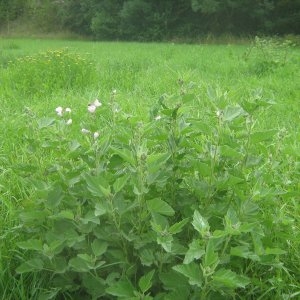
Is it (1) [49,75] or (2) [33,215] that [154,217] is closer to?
(2) [33,215]

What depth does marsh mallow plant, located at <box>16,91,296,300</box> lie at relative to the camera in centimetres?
149

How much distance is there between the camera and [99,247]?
5.16ft

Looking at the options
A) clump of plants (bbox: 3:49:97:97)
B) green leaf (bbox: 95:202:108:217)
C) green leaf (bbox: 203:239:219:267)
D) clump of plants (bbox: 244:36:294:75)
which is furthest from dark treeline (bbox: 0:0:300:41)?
green leaf (bbox: 203:239:219:267)

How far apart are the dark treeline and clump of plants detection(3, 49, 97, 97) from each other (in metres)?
17.6

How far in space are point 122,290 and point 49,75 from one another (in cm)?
520

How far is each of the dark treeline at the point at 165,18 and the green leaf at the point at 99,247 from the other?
74.0 feet

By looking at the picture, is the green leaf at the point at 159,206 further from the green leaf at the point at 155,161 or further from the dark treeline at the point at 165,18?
the dark treeline at the point at 165,18

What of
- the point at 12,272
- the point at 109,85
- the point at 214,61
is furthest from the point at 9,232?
the point at 214,61

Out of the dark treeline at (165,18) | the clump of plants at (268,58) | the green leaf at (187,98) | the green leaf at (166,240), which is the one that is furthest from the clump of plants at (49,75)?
the dark treeline at (165,18)

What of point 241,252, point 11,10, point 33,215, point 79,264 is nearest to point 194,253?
point 241,252

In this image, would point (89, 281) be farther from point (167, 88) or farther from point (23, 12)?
point (23, 12)

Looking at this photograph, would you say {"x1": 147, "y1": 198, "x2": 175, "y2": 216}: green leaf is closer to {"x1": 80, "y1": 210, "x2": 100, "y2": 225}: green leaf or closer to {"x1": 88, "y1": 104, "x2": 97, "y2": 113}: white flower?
{"x1": 80, "y1": 210, "x2": 100, "y2": 225}: green leaf

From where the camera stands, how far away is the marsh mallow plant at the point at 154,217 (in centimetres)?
149

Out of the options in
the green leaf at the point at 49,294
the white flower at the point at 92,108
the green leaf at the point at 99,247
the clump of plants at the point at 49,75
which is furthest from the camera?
the clump of plants at the point at 49,75
